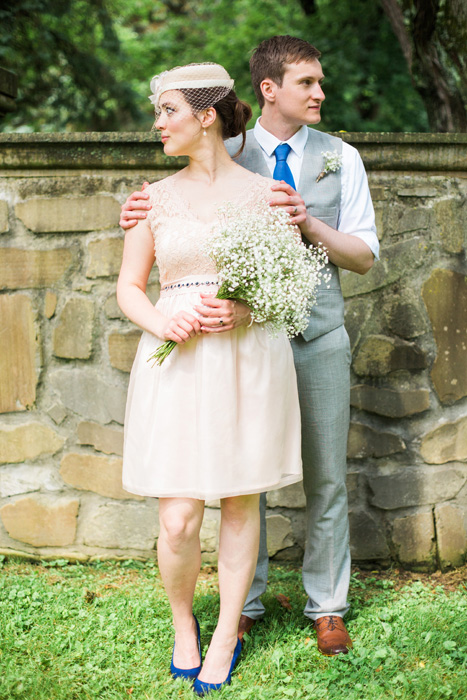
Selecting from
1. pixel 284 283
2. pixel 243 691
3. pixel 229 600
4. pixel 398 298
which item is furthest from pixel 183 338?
pixel 398 298

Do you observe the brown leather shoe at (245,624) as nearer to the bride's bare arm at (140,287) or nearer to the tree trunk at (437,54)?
the bride's bare arm at (140,287)

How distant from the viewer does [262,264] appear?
6.30ft

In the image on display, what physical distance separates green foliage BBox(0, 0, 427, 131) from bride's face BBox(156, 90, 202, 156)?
5.41 metres

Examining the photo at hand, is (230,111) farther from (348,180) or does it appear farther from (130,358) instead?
(130,358)

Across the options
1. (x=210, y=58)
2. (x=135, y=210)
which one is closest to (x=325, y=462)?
(x=135, y=210)

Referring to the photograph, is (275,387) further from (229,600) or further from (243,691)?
(243,691)

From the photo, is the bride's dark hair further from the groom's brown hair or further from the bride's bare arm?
the bride's bare arm

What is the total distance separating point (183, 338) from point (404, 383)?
143cm

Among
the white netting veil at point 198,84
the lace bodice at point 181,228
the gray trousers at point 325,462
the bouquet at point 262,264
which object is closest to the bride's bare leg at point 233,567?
the gray trousers at point 325,462

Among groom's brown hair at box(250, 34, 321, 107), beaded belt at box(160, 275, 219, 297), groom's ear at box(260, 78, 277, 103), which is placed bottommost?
beaded belt at box(160, 275, 219, 297)

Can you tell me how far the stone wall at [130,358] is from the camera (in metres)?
3.01

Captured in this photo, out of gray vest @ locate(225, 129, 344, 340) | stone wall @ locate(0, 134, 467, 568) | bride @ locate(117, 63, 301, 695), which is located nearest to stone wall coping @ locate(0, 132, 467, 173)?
stone wall @ locate(0, 134, 467, 568)

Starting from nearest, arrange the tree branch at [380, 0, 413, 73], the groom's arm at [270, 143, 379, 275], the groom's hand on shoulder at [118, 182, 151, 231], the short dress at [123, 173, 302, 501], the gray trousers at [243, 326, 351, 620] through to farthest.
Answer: the short dress at [123, 173, 302, 501]
the groom's hand on shoulder at [118, 182, 151, 231]
the groom's arm at [270, 143, 379, 275]
the gray trousers at [243, 326, 351, 620]
the tree branch at [380, 0, 413, 73]

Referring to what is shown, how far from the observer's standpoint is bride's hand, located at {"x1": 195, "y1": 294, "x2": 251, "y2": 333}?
200 cm
